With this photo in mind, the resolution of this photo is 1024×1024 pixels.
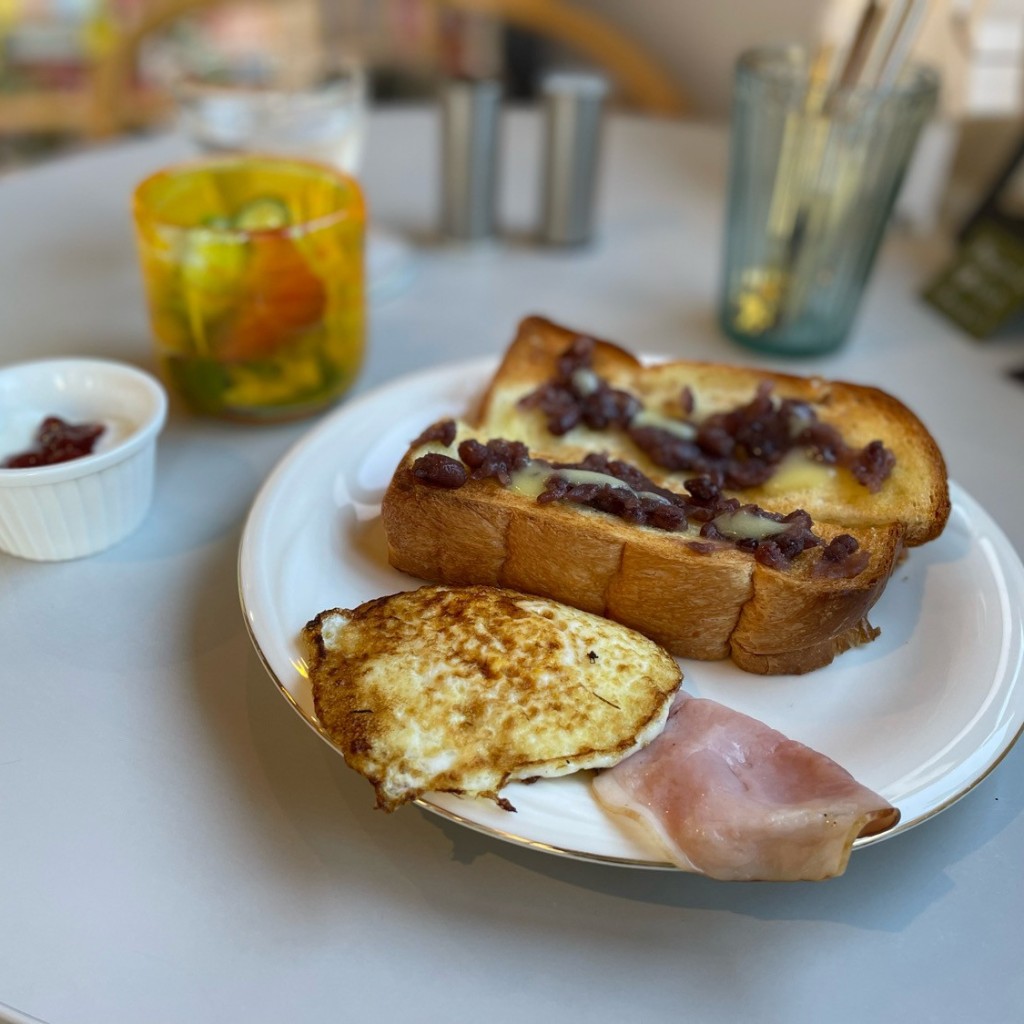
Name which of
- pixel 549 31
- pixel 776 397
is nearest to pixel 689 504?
pixel 776 397

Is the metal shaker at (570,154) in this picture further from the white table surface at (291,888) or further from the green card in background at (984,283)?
the white table surface at (291,888)

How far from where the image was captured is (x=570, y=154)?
7.13 ft

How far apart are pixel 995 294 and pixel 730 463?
1.09m

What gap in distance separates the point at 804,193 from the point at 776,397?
55 centimetres

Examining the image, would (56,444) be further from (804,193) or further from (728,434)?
(804,193)

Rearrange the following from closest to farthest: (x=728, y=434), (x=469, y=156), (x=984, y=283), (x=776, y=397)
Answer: (x=728, y=434)
(x=776, y=397)
(x=984, y=283)
(x=469, y=156)

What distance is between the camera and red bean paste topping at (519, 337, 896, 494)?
4.36 feet

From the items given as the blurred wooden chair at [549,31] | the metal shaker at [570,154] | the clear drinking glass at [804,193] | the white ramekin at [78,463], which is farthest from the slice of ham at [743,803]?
the blurred wooden chair at [549,31]

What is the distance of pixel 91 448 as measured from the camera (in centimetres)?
129

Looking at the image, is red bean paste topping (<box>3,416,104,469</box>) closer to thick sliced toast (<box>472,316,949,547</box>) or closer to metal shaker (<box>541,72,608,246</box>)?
thick sliced toast (<box>472,316,949,547</box>)

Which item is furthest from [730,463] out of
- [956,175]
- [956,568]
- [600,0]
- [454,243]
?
[600,0]

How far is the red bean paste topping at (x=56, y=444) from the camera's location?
4.12ft

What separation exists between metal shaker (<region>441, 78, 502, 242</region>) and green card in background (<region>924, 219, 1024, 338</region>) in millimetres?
1081

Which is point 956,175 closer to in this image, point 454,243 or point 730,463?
point 454,243
